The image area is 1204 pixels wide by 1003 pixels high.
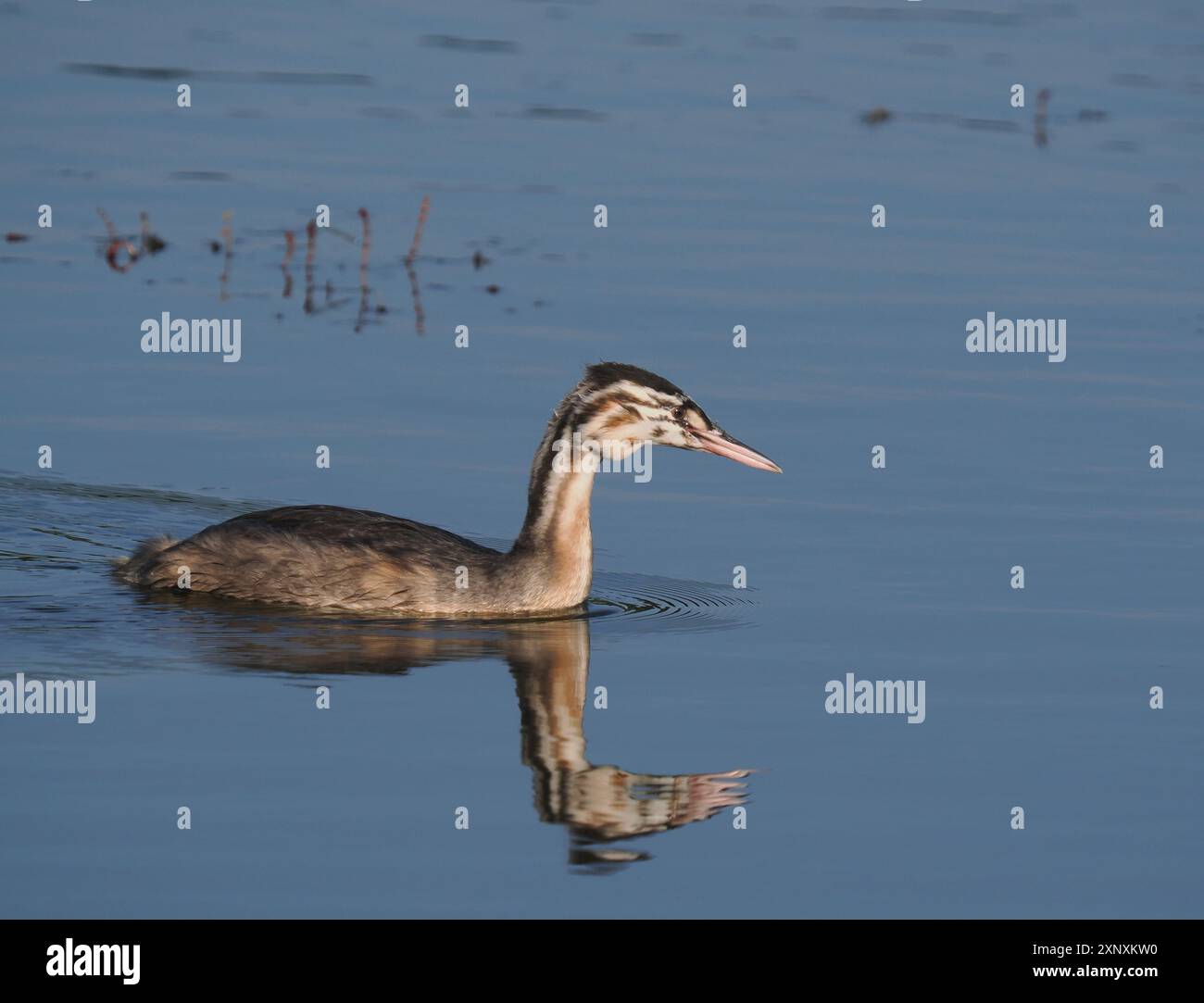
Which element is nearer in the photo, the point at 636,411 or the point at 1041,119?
the point at 636,411

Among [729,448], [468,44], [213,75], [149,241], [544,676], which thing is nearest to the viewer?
[544,676]

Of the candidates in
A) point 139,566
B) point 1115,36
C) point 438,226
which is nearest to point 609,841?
point 139,566

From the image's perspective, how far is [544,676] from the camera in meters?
14.0

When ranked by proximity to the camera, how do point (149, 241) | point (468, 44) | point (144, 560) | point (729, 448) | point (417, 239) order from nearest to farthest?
1. point (729, 448)
2. point (144, 560)
3. point (417, 239)
4. point (149, 241)
5. point (468, 44)

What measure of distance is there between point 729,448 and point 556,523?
4.09 feet

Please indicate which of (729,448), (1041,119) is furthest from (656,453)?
(1041,119)

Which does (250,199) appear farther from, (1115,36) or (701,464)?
(1115,36)

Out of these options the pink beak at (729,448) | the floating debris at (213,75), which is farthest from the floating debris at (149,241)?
the pink beak at (729,448)

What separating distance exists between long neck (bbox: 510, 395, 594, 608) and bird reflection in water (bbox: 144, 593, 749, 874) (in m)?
0.25

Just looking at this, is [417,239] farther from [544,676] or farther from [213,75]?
[213,75]

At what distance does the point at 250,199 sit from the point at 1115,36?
62.1ft

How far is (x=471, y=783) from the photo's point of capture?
38.9 ft

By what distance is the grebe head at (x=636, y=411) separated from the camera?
15078 millimetres

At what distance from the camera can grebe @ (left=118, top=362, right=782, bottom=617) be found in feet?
49.7
